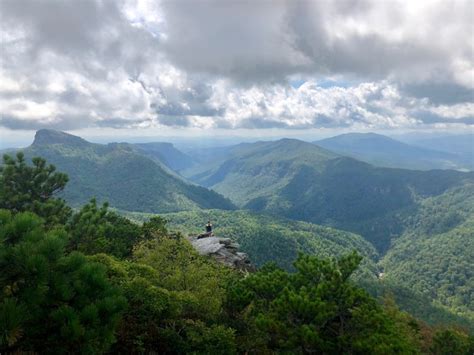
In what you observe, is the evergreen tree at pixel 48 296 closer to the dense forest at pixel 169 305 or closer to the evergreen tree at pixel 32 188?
the dense forest at pixel 169 305

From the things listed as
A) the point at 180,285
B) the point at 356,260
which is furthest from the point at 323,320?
the point at 180,285

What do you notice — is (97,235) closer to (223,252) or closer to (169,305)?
(169,305)

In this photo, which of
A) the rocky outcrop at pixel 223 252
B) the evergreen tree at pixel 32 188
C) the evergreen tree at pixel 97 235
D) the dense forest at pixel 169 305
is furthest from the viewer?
the rocky outcrop at pixel 223 252

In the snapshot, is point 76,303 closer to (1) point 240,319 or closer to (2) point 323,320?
(2) point 323,320

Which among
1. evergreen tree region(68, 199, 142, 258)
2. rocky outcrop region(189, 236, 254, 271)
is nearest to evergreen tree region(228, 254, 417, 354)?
evergreen tree region(68, 199, 142, 258)

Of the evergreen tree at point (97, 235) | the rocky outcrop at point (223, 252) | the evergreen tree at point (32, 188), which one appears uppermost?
the evergreen tree at point (32, 188)

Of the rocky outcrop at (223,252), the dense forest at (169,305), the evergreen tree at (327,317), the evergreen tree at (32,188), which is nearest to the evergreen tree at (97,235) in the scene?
the dense forest at (169,305)
